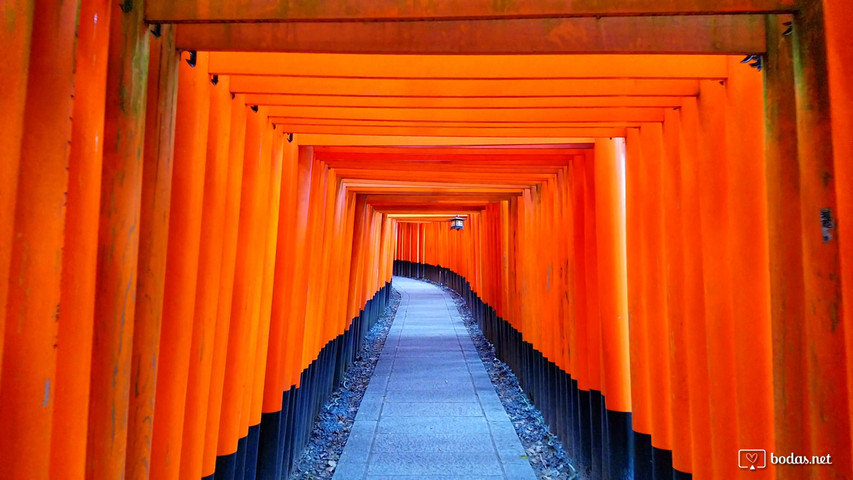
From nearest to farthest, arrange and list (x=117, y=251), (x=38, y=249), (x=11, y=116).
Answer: (x=11, y=116), (x=38, y=249), (x=117, y=251)

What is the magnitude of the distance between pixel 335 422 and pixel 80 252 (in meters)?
5.51

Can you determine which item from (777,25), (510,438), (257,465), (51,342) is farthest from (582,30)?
(510,438)

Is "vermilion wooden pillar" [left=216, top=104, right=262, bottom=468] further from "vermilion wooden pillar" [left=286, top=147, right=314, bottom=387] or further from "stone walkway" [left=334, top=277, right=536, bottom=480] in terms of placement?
"stone walkway" [left=334, top=277, right=536, bottom=480]

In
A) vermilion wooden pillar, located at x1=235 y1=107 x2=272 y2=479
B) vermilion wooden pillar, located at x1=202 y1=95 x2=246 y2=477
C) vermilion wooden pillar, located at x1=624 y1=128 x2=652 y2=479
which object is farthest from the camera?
vermilion wooden pillar, located at x1=624 y1=128 x2=652 y2=479

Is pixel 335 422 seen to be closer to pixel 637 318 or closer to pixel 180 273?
pixel 637 318

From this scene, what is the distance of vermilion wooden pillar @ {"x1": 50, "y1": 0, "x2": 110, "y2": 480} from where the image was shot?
4.94 feet

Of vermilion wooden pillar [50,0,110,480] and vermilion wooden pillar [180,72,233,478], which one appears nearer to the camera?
vermilion wooden pillar [50,0,110,480]

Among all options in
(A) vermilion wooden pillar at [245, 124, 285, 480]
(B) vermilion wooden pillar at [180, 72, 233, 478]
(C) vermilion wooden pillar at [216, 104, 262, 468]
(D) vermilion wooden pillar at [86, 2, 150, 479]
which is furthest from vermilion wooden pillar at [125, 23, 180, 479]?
(A) vermilion wooden pillar at [245, 124, 285, 480]

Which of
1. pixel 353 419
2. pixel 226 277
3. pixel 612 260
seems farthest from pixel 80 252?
pixel 353 419

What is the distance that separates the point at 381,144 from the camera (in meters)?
4.19

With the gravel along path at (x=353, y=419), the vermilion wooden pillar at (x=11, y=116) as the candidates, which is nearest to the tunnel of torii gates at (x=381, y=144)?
the vermilion wooden pillar at (x=11, y=116)

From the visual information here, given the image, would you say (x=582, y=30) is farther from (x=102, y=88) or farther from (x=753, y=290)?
(x=102, y=88)

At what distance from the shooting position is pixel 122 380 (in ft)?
5.85

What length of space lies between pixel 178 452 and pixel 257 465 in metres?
1.97
